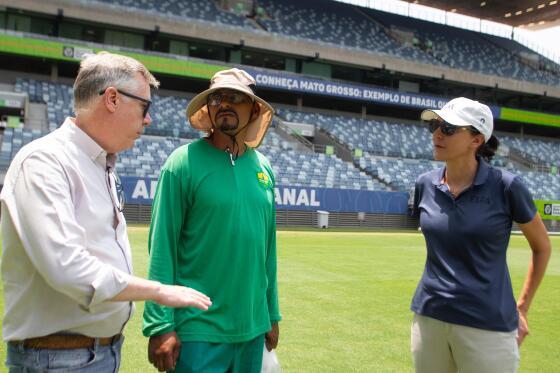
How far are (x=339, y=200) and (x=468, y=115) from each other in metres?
23.4

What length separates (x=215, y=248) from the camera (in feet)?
9.02

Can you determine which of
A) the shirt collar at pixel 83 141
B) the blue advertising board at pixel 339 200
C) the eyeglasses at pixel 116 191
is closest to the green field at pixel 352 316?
the eyeglasses at pixel 116 191

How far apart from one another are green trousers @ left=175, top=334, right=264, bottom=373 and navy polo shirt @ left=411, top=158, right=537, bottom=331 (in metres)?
1.17

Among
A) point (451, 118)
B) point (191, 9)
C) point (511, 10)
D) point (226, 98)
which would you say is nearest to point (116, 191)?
point (226, 98)

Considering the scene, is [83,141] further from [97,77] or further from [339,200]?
[339,200]

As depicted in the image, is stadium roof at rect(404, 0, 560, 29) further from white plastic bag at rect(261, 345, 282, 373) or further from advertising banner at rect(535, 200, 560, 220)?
white plastic bag at rect(261, 345, 282, 373)

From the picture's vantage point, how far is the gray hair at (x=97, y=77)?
224cm

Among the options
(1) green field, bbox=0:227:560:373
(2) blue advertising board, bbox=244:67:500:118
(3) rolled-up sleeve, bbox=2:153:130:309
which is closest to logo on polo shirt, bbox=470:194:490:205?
(3) rolled-up sleeve, bbox=2:153:130:309

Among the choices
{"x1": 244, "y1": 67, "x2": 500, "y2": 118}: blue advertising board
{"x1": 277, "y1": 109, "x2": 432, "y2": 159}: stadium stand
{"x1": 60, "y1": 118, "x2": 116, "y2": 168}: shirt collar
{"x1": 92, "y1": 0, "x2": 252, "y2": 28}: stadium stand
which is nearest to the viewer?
{"x1": 60, "y1": 118, "x2": 116, "y2": 168}: shirt collar

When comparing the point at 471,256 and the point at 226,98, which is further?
the point at 471,256

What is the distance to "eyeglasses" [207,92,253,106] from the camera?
9.83ft

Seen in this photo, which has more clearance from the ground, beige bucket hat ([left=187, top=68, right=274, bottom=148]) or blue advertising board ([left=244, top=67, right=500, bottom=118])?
blue advertising board ([left=244, top=67, right=500, bottom=118])

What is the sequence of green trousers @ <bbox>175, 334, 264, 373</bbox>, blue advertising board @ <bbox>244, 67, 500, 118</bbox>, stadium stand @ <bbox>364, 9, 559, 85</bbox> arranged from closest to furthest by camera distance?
green trousers @ <bbox>175, 334, 264, 373</bbox>
blue advertising board @ <bbox>244, 67, 500, 118</bbox>
stadium stand @ <bbox>364, 9, 559, 85</bbox>

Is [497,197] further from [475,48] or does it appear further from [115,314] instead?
[475,48]
